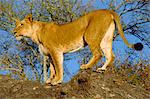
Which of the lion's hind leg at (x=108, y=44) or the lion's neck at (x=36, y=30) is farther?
the lion's neck at (x=36, y=30)

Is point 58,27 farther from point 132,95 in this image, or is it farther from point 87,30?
point 132,95

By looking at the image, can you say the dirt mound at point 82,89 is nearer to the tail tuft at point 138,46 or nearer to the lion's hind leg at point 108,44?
the tail tuft at point 138,46

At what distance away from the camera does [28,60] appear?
22984mm

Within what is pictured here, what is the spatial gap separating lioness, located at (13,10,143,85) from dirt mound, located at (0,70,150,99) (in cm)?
111

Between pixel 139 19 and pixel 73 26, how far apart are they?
12167mm

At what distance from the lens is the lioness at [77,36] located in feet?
38.2

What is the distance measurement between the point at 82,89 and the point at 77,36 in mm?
2745

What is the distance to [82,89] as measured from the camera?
9656 millimetres

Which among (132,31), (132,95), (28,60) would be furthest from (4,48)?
(132,95)

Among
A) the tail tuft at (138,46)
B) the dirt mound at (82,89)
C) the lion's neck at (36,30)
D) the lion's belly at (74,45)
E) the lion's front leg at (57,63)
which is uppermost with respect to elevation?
the lion's neck at (36,30)

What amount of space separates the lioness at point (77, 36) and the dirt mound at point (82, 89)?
1.11 metres

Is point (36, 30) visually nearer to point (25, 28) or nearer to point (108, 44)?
point (25, 28)

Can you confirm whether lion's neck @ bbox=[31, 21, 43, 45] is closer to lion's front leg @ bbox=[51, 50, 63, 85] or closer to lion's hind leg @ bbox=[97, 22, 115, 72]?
lion's front leg @ bbox=[51, 50, 63, 85]

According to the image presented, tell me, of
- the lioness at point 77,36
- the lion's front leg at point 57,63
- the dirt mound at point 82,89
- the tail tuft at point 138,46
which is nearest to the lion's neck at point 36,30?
the lioness at point 77,36
